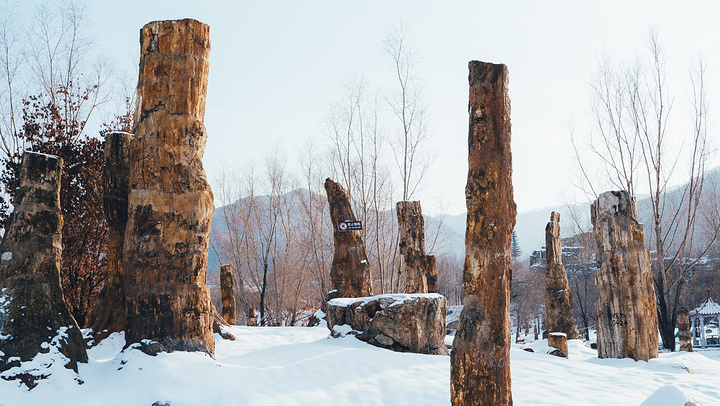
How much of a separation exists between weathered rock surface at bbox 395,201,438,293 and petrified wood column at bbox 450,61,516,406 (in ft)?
24.7

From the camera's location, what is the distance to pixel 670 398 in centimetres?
387

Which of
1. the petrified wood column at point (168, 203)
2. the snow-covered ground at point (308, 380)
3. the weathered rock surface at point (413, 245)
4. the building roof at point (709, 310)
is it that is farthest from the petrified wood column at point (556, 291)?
the building roof at point (709, 310)

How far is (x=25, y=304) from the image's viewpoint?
15.1 feet

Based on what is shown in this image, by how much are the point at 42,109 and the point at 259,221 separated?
11.6 metres

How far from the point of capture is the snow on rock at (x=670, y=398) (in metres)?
3.81

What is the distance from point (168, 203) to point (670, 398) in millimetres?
4600

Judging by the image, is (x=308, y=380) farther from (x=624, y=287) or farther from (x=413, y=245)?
(x=413, y=245)

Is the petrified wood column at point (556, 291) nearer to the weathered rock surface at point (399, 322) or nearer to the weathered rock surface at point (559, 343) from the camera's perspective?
the weathered rock surface at point (559, 343)

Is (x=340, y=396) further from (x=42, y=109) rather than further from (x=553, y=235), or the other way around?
(x=553, y=235)

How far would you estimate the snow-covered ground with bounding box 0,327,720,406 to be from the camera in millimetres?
4270

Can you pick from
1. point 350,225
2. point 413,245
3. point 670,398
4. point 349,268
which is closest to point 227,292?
point 349,268

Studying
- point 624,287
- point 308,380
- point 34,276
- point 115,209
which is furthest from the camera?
A: point 624,287

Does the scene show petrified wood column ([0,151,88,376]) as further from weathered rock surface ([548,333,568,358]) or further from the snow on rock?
weathered rock surface ([548,333,568,358])

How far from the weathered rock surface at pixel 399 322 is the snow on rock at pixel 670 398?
3.41 m
